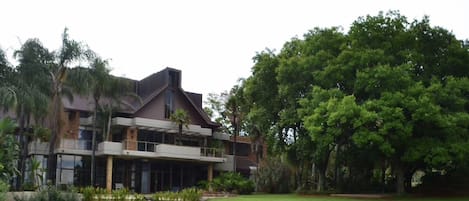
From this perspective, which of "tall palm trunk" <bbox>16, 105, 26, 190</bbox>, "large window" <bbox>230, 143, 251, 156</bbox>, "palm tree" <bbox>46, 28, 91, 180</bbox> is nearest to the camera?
"tall palm trunk" <bbox>16, 105, 26, 190</bbox>

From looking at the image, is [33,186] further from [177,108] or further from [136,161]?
[177,108]

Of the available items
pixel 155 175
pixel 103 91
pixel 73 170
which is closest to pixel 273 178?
pixel 155 175

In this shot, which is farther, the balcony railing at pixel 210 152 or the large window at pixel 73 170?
the balcony railing at pixel 210 152

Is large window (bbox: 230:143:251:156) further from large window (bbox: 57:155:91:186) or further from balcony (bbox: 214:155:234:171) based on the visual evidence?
large window (bbox: 57:155:91:186)

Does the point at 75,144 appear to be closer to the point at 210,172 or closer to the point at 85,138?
the point at 85,138

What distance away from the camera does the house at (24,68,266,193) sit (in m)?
35.8

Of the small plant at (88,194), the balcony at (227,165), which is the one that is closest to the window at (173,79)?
the balcony at (227,165)

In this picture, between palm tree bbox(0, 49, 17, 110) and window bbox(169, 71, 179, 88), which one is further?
window bbox(169, 71, 179, 88)

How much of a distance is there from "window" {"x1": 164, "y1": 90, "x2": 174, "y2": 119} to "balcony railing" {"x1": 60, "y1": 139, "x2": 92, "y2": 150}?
6.37m

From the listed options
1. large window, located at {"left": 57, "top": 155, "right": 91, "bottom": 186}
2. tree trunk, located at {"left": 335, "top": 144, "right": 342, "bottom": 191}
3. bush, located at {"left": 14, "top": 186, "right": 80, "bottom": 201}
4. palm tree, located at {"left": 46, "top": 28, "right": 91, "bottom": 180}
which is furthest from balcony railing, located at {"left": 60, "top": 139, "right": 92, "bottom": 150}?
tree trunk, located at {"left": 335, "top": 144, "right": 342, "bottom": 191}

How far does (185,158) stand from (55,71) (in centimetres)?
1141

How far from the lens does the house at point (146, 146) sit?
3581 centimetres

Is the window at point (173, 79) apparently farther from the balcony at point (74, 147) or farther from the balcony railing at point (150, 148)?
the balcony at point (74, 147)

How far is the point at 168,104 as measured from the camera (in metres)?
40.4
